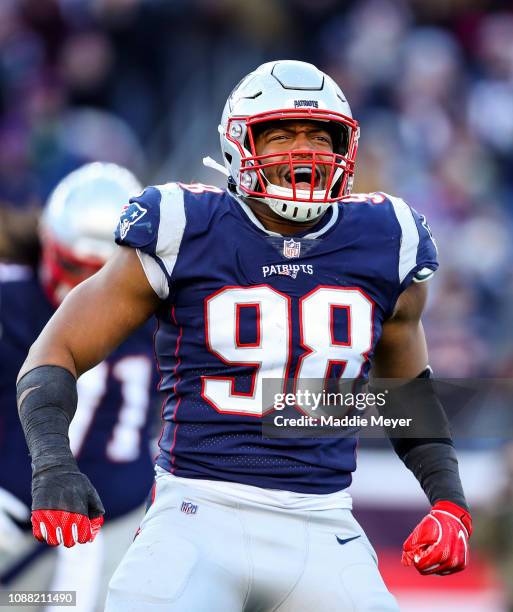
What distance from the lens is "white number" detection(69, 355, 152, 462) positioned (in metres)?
4.04

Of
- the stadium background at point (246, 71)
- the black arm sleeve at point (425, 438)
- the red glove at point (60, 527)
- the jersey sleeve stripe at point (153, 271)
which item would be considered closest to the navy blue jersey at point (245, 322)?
the jersey sleeve stripe at point (153, 271)

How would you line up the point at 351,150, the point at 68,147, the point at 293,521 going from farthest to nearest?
the point at 68,147 → the point at 351,150 → the point at 293,521

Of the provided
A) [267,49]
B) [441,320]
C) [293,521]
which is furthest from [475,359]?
[293,521]

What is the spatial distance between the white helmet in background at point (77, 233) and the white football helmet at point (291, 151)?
126 centimetres

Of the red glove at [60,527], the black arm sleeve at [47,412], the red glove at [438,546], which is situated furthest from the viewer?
the red glove at [438,546]

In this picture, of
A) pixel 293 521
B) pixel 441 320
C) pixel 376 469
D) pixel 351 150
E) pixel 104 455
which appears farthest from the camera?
pixel 441 320

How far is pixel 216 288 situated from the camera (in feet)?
8.49

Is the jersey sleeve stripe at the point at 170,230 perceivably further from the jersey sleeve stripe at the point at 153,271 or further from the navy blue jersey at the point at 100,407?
the navy blue jersey at the point at 100,407

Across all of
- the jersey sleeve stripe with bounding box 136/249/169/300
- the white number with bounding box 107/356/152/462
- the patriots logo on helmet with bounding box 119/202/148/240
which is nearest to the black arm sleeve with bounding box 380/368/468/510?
the jersey sleeve stripe with bounding box 136/249/169/300

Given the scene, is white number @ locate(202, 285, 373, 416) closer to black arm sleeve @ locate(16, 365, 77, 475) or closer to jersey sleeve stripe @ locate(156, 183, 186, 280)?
jersey sleeve stripe @ locate(156, 183, 186, 280)

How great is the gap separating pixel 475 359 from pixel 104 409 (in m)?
2.84

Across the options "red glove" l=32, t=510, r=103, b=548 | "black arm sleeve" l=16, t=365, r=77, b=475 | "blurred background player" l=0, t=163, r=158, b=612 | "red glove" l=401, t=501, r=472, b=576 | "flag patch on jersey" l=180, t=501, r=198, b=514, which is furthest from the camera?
"blurred background player" l=0, t=163, r=158, b=612

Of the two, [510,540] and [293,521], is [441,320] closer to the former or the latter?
[510,540]

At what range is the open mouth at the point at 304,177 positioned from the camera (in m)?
2.69
